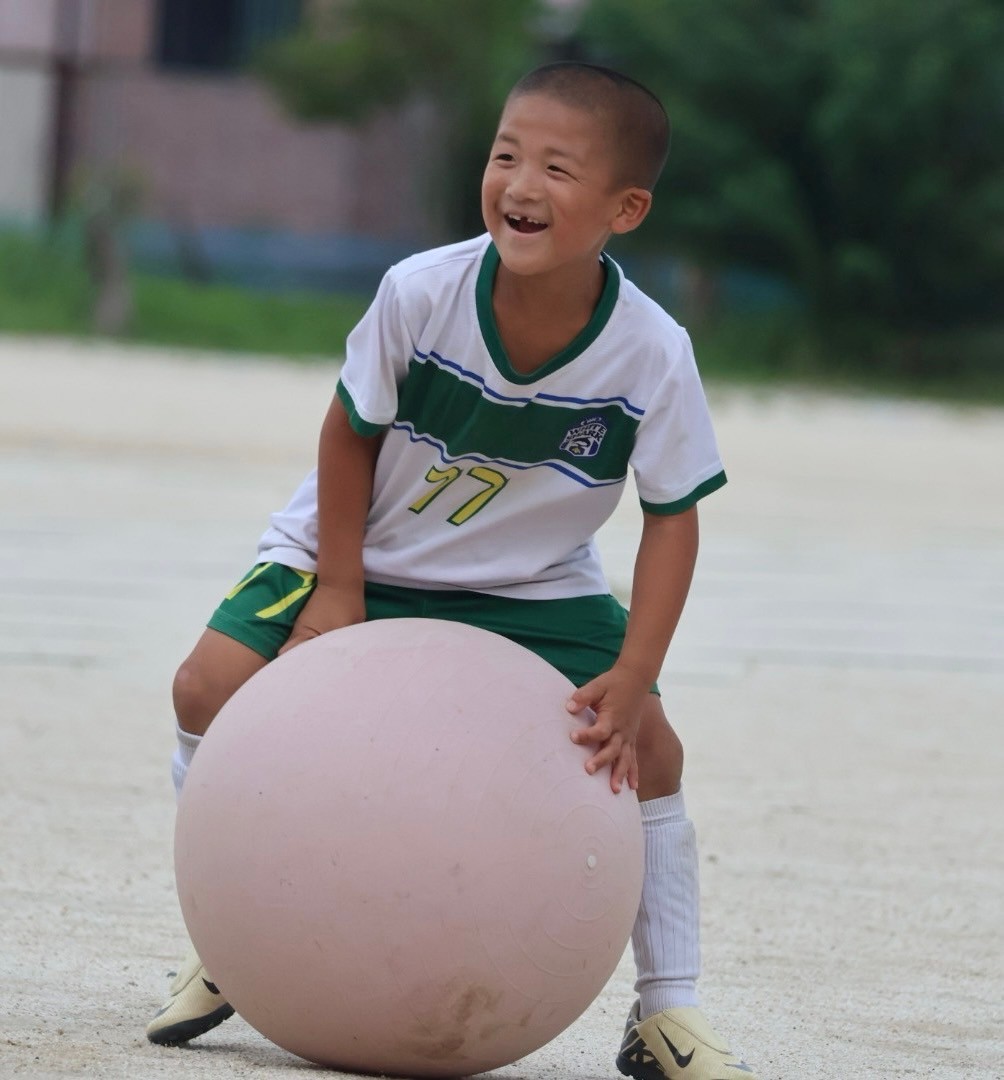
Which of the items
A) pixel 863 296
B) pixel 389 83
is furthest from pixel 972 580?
pixel 389 83

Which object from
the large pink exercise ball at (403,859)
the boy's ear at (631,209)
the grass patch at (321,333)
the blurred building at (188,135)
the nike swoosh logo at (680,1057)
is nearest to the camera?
the large pink exercise ball at (403,859)

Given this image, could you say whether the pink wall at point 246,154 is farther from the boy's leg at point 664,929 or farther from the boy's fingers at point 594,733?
the boy's fingers at point 594,733

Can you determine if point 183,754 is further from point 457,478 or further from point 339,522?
point 457,478

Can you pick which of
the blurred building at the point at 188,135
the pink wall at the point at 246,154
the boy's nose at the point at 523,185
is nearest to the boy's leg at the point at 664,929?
the boy's nose at the point at 523,185

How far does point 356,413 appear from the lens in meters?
3.70

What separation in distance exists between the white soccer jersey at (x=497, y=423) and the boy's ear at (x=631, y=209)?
12 cm

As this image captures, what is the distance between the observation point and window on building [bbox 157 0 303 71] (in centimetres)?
3547

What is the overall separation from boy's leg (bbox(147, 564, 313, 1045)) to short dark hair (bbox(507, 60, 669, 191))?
0.98m

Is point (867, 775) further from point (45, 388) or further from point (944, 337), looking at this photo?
point (944, 337)

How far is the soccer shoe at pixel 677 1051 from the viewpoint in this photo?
12.2 ft

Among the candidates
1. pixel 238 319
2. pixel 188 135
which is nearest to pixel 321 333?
pixel 238 319

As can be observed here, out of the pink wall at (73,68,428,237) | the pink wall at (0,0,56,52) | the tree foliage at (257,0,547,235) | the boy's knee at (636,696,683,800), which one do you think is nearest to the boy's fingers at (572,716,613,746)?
the boy's knee at (636,696,683,800)

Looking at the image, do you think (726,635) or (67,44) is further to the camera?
(67,44)

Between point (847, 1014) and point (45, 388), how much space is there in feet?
54.5
